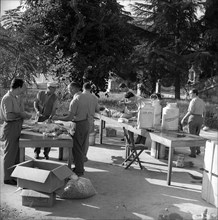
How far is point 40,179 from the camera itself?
174 inches

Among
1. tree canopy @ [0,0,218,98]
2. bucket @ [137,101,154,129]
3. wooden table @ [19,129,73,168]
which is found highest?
tree canopy @ [0,0,218,98]

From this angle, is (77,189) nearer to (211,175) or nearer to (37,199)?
(37,199)

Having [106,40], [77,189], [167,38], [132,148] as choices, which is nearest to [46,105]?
[132,148]

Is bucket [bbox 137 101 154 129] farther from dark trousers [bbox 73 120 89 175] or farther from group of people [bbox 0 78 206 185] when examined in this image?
dark trousers [bbox 73 120 89 175]

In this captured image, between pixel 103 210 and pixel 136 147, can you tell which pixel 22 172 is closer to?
pixel 103 210

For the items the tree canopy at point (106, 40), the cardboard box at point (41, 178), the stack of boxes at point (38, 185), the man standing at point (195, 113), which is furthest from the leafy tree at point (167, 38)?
the stack of boxes at point (38, 185)

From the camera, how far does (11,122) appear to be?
209 inches

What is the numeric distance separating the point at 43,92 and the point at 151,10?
14301 mm

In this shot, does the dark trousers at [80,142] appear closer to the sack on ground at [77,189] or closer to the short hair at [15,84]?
the sack on ground at [77,189]

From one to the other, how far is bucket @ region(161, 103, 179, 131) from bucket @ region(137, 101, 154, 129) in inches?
9.8

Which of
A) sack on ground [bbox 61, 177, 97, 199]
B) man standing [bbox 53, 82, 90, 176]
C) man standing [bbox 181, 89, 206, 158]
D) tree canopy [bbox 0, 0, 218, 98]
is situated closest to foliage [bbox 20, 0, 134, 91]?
tree canopy [bbox 0, 0, 218, 98]

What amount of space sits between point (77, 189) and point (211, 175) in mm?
2006

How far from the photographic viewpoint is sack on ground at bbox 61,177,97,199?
4910 millimetres

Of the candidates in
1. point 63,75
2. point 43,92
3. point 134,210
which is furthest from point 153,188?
point 63,75
